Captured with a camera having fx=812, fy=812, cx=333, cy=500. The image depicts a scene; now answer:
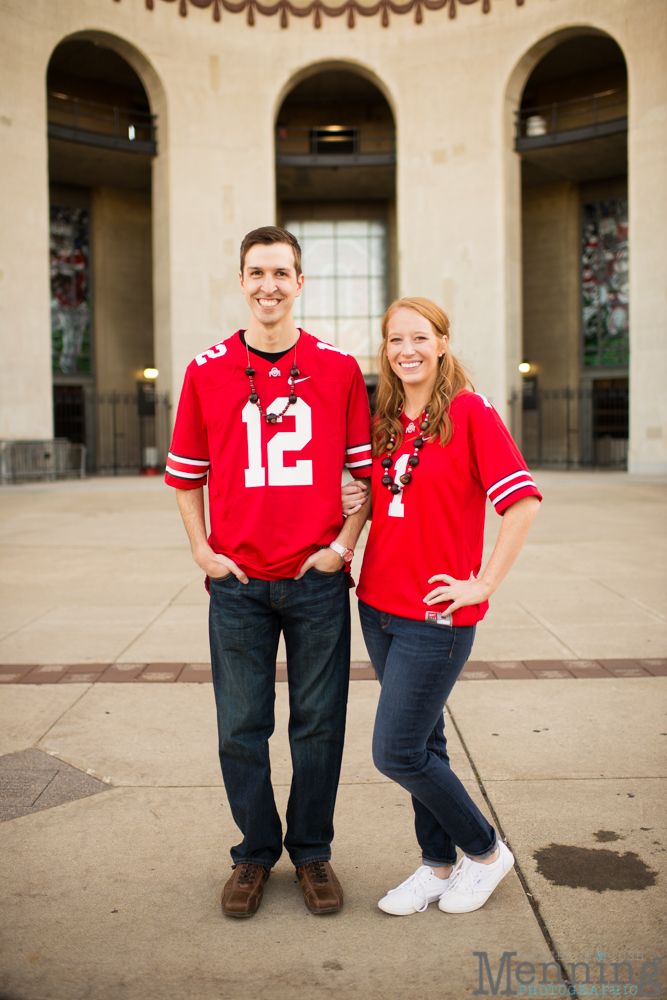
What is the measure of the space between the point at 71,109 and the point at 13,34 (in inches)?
232

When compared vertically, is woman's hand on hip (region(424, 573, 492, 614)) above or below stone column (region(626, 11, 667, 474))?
below

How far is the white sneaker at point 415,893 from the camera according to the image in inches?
99.0

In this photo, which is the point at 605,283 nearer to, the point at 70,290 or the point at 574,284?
the point at 574,284

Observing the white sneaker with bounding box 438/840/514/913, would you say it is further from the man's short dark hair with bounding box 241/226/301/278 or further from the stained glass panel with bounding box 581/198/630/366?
the stained glass panel with bounding box 581/198/630/366

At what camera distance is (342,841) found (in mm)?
2986

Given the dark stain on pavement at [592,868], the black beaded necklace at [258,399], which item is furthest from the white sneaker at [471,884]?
the black beaded necklace at [258,399]

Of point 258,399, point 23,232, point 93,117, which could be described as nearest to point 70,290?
point 93,117

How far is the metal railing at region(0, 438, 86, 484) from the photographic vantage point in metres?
22.0

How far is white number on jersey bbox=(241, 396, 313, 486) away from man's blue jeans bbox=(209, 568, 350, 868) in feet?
1.02

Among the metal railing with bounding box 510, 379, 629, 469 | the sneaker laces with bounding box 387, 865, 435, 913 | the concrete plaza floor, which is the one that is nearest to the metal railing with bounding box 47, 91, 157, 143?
the metal railing with bounding box 510, 379, 629, 469

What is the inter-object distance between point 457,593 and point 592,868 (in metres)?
1.14

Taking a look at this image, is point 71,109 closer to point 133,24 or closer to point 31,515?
point 133,24

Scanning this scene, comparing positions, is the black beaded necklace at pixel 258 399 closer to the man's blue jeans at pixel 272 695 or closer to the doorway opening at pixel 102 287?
the man's blue jeans at pixel 272 695

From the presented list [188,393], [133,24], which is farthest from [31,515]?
[133,24]
